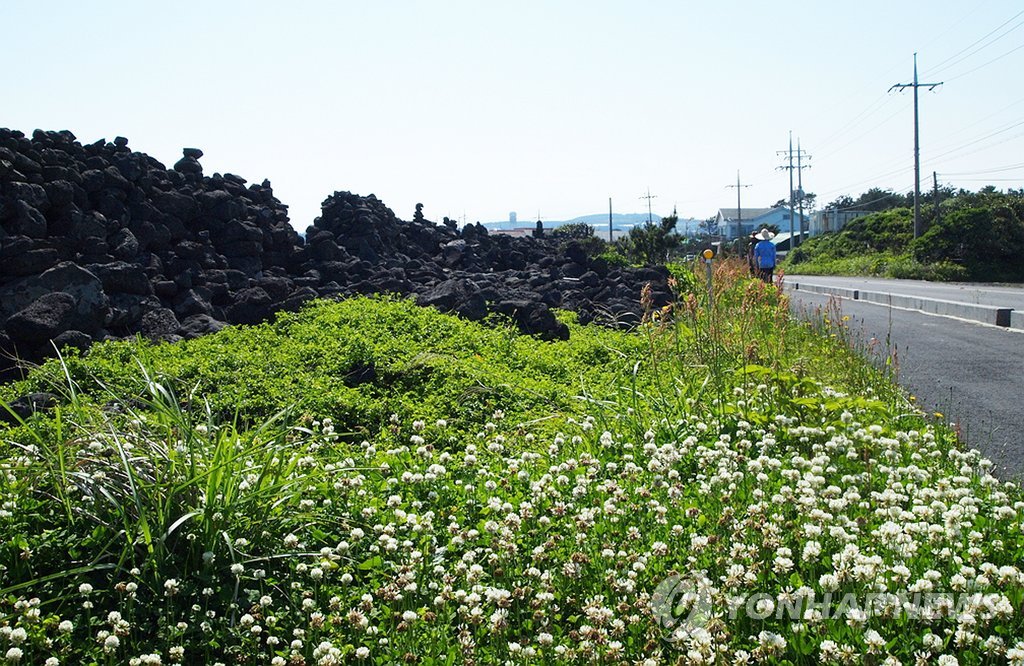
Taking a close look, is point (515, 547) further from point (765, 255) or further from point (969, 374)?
point (765, 255)

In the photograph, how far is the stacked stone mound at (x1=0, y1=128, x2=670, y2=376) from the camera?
9.13m

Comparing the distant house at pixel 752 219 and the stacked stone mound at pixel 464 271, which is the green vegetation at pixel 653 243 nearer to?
the stacked stone mound at pixel 464 271

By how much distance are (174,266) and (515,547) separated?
9.16m

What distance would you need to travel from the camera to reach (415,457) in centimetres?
526

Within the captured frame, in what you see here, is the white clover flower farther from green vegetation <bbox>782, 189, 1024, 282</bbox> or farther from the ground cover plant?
green vegetation <bbox>782, 189, 1024, 282</bbox>

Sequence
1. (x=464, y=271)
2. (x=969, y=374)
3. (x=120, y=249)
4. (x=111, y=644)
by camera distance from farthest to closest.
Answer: (x=464, y=271), (x=120, y=249), (x=969, y=374), (x=111, y=644)

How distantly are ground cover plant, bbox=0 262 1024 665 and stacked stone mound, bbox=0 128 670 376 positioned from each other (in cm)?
395

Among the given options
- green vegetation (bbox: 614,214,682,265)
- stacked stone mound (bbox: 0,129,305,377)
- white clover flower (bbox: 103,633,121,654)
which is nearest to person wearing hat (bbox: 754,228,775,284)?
stacked stone mound (bbox: 0,129,305,377)

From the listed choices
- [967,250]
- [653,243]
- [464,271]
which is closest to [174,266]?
[464,271]

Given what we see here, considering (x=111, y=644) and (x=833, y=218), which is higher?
(x=833, y=218)

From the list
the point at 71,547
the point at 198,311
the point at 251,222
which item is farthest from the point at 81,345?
the point at 251,222

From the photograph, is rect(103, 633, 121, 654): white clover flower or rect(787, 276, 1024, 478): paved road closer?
rect(103, 633, 121, 654): white clover flower

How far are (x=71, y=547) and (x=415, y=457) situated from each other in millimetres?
2057

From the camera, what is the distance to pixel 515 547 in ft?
12.3
